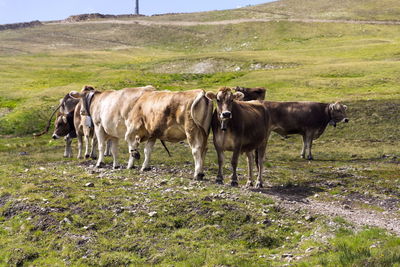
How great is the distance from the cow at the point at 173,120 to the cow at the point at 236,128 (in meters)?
0.45

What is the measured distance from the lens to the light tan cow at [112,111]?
22.2 metres

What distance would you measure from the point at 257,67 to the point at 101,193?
5816cm

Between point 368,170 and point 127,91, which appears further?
point 368,170

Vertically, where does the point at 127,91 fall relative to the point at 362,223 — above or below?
above

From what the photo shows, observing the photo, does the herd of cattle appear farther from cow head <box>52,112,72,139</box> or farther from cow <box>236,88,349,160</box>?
cow <box>236,88,349,160</box>

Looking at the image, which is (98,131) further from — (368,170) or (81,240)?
(368,170)

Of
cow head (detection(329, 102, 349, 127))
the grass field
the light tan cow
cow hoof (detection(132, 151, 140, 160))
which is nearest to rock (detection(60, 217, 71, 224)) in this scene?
the grass field

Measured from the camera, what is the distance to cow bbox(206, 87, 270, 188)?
19.0 meters

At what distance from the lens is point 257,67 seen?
74.2 m

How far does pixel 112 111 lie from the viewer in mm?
22578

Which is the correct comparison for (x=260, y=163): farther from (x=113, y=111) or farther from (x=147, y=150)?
(x=113, y=111)

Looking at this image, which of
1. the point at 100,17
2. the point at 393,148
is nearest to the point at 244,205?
the point at 393,148

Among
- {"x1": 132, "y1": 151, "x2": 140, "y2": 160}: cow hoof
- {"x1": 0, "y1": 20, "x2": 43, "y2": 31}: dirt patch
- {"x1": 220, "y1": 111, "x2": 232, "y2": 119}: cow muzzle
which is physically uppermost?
{"x1": 220, "y1": 111, "x2": 232, "y2": 119}: cow muzzle

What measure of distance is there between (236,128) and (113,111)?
5.42 m
